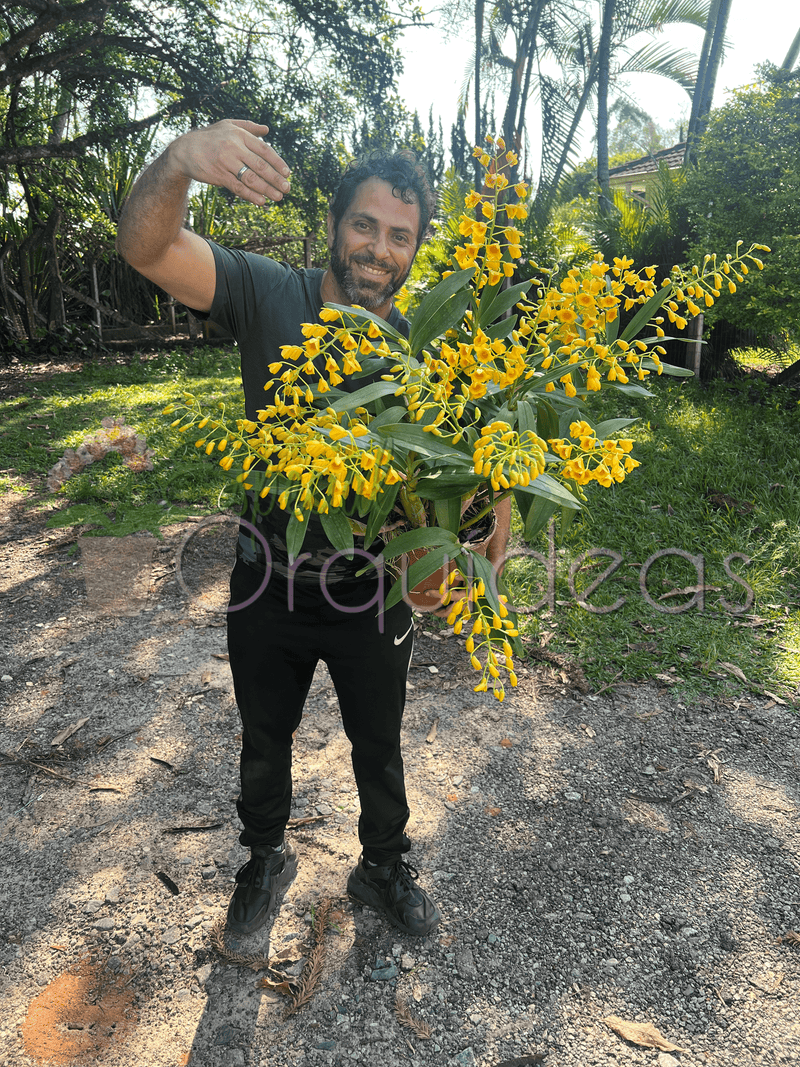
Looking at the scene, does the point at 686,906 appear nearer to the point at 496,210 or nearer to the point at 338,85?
the point at 496,210

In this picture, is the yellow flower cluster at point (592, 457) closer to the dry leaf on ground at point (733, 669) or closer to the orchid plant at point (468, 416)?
the orchid plant at point (468, 416)

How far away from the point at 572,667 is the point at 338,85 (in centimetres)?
807

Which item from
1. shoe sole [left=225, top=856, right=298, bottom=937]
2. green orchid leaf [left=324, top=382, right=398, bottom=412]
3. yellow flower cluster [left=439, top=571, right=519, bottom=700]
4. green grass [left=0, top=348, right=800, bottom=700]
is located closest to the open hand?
green orchid leaf [left=324, top=382, right=398, bottom=412]

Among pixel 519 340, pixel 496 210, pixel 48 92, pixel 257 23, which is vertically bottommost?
pixel 519 340

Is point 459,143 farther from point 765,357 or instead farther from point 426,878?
point 426,878

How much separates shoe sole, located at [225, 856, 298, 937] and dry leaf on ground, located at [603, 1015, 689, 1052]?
2.99 ft

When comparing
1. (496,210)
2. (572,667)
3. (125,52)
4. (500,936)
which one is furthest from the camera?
(125,52)

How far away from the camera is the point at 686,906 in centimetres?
202

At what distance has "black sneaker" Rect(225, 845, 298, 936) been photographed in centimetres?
188

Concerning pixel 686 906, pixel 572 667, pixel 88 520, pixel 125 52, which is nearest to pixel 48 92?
pixel 125 52

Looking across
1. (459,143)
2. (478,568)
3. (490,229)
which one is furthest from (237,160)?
(459,143)

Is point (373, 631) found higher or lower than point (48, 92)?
lower

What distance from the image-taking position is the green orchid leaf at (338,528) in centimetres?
119

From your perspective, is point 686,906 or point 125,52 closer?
point 686,906
